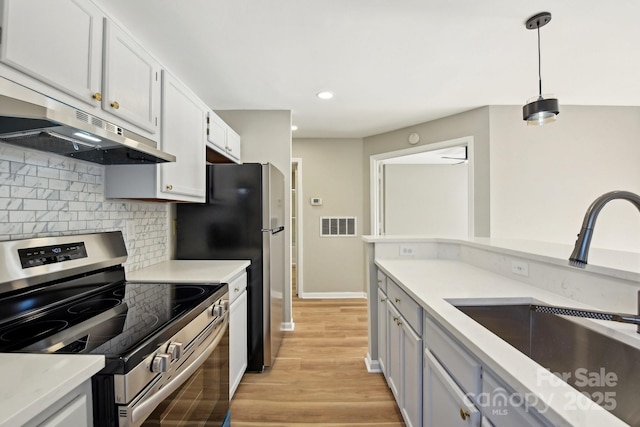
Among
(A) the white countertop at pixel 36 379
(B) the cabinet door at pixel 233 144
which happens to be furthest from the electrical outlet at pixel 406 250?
(A) the white countertop at pixel 36 379

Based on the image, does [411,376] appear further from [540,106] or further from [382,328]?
[540,106]

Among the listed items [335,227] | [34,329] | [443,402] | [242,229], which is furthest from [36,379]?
[335,227]

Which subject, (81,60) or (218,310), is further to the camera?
(218,310)

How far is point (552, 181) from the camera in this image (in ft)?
9.86

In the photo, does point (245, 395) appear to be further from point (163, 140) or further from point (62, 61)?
point (62, 61)

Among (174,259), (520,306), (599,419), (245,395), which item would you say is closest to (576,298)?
(520,306)

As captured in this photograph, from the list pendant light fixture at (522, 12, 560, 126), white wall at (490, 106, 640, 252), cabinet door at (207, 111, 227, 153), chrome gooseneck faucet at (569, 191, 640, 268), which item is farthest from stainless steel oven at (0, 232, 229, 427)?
white wall at (490, 106, 640, 252)

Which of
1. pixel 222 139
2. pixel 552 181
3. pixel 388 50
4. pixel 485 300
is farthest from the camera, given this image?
pixel 552 181

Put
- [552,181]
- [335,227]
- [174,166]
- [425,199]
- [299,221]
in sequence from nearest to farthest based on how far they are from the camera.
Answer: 1. [174,166]
2. [552,181]
3. [299,221]
4. [335,227]
5. [425,199]

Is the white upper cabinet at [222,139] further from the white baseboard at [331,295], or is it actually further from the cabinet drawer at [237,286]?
the white baseboard at [331,295]

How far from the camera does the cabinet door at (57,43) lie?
0.85 metres

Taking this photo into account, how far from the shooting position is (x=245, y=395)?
195cm

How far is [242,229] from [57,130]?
4.37ft

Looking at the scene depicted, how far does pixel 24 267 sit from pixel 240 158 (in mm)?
2156
